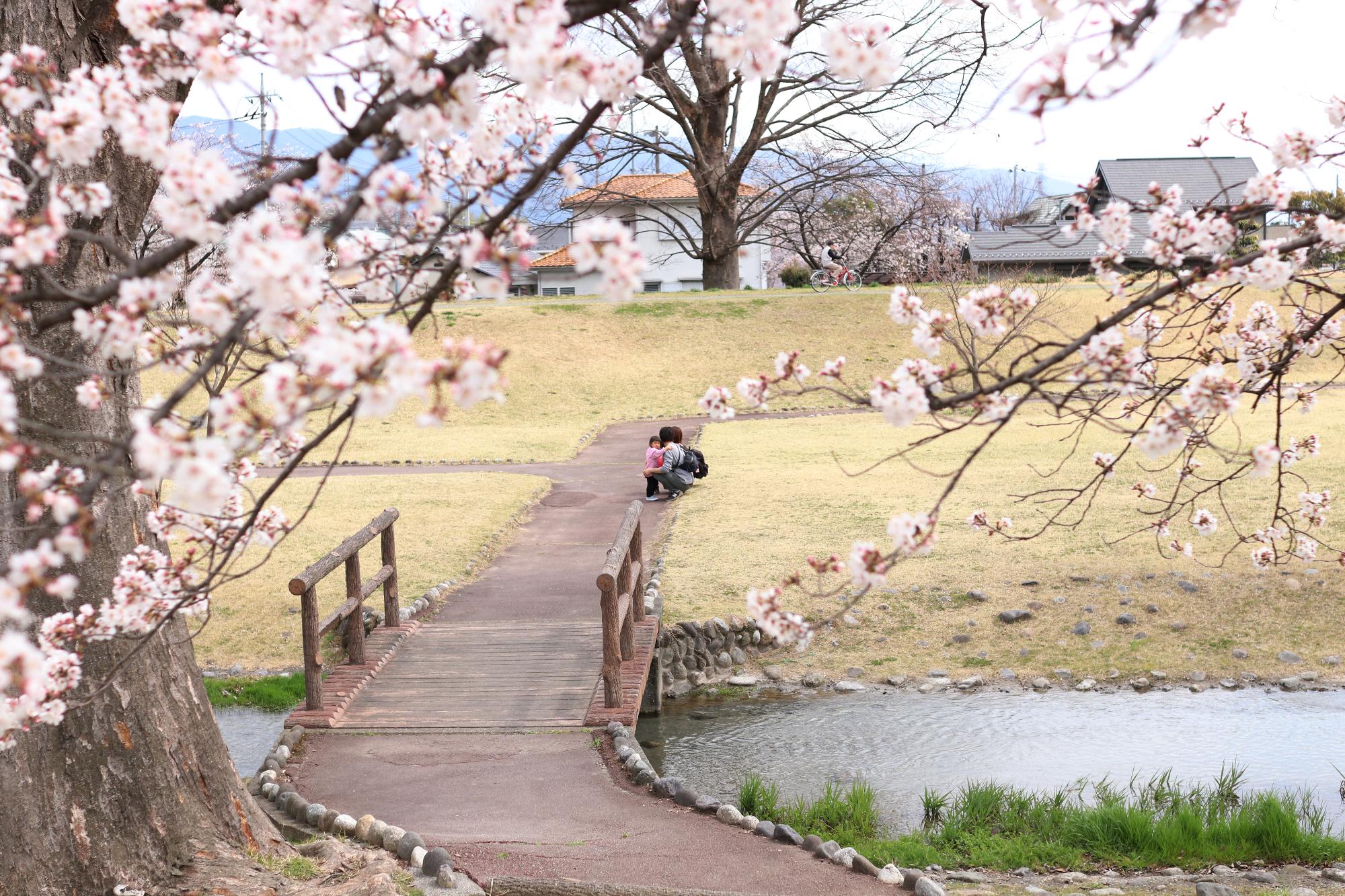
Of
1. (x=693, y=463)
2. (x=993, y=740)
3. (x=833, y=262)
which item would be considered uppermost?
(x=833, y=262)

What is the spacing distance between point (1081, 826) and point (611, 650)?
8.84ft

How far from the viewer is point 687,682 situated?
8914mm

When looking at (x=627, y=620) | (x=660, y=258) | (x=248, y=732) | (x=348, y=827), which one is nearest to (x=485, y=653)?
(x=627, y=620)

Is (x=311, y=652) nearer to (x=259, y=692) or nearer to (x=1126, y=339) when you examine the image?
(x=259, y=692)

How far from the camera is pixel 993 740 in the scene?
7473 millimetres

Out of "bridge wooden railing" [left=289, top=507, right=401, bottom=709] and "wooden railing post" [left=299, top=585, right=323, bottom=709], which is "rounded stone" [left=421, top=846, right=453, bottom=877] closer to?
"bridge wooden railing" [left=289, top=507, right=401, bottom=709]

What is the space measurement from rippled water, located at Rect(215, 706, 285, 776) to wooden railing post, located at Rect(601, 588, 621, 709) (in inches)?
93.3

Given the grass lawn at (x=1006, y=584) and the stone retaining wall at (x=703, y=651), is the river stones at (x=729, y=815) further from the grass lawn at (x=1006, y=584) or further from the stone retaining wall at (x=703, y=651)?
the grass lawn at (x=1006, y=584)

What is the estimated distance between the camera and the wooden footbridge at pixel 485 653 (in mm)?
6676

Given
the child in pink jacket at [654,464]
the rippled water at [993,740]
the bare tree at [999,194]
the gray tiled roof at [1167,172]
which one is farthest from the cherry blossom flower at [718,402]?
the bare tree at [999,194]

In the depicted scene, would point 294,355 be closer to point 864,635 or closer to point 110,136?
point 110,136

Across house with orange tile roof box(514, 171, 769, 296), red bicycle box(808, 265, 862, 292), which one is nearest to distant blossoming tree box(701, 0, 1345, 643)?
red bicycle box(808, 265, 862, 292)

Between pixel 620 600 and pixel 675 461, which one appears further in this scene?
pixel 675 461

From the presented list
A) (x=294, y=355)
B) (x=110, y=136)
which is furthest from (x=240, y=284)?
(x=110, y=136)
